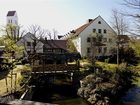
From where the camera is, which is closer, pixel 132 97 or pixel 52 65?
pixel 132 97

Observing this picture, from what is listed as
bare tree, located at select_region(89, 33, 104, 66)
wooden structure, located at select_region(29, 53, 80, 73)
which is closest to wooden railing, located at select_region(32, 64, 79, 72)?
wooden structure, located at select_region(29, 53, 80, 73)

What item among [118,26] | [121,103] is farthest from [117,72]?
[118,26]

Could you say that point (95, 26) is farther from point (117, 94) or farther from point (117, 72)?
point (117, 94)

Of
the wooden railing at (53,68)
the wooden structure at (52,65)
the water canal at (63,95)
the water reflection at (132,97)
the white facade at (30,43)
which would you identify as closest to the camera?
the water reflection at (132,97)

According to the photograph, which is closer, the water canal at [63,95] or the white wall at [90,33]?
the water canal at [63,95]

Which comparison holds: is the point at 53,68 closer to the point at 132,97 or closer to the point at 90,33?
the point at 132,97

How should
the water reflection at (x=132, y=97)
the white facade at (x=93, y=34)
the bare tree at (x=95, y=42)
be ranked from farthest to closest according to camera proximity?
the white facade at (x=93, y=34)
the bare tree at (x=95, y=42)
the water reflection at (x=132, y=97)

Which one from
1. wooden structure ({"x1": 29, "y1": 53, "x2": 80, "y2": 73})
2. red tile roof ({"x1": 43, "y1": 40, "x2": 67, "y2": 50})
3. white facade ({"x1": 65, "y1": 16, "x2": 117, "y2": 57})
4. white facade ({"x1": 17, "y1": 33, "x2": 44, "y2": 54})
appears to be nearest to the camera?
wooden structure ({"x1": 29, "y1": 53, "x2": 80, "y2": 73})

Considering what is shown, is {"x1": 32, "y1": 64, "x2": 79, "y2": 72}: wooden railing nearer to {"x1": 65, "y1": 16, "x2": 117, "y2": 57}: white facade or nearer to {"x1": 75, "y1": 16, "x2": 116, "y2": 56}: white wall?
{"x1": 65, "y1": 16, "x2": 117, "y2": 57}: white facade

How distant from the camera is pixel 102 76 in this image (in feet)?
104

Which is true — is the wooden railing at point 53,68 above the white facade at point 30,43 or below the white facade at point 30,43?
below

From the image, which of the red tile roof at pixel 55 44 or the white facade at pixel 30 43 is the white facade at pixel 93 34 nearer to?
the red tile roof at pixel 55 44

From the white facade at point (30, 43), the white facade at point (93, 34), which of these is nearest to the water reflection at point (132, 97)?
the white facade at point (93, 34)

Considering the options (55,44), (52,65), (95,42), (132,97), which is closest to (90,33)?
(95,42)
